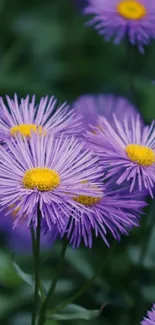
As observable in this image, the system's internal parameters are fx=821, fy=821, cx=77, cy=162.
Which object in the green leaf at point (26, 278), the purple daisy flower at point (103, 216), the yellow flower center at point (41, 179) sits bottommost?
the green leaf at point (26, 278)

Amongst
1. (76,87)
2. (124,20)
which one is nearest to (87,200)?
(124,20)

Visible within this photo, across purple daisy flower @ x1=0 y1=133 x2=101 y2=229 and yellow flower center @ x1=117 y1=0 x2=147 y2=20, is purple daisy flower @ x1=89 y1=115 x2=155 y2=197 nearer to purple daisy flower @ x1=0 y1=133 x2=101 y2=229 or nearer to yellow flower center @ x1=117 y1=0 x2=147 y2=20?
purple daisy flower @ x1=0 y1=133 x2=101 y2=229

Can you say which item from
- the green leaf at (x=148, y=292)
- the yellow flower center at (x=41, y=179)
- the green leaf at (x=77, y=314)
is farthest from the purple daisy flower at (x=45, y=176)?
the green leaf at (x=148, y=292)

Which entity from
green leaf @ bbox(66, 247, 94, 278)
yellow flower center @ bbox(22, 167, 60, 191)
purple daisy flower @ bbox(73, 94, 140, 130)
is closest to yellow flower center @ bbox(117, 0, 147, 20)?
purple daisy flower @ bbox(73, 94, 140, 130)

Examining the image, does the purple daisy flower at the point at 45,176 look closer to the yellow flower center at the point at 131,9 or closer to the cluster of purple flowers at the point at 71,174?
the cluster of purple flowers at the point at 71,174

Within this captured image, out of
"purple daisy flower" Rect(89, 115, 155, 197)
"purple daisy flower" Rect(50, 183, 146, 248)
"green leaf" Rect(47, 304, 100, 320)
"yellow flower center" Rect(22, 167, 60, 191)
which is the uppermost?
"purple daisy flower" Rect(89, 115, 155, 197)

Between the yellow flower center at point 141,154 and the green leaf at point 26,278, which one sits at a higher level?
the yellow flower center at point 141,154

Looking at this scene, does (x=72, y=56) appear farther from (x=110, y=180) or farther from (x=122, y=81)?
(x=110, y=180)
